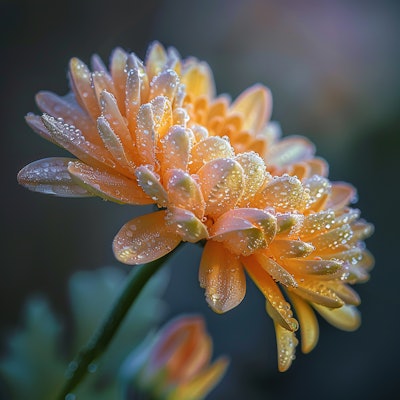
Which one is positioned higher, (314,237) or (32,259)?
(314,237)

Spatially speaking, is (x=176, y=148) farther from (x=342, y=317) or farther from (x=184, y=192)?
(x=342, y=317)

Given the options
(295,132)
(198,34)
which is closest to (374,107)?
(295,132)

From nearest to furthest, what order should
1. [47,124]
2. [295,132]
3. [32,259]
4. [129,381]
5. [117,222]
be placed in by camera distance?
[47,124]
[129,381]
[32,259]
[117,222]
[295,132]

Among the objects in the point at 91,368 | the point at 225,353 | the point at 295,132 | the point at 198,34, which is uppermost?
the point at 198,34

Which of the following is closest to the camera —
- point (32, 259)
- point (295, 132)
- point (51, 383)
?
point (51, 383)

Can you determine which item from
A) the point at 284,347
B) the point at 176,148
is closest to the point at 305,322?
the point at 284,347

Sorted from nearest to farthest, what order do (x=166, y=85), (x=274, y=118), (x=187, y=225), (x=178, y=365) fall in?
(x=187, y=225), (x=166, y=85), (x=178, y=365), (x=274, y=118)

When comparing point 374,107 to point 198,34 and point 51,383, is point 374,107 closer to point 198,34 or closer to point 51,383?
point 198,34
